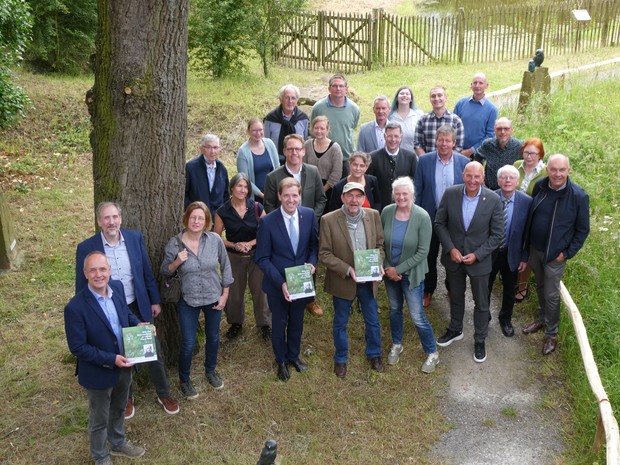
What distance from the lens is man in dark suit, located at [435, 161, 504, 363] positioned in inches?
250

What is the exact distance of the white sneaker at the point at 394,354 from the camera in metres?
6.56

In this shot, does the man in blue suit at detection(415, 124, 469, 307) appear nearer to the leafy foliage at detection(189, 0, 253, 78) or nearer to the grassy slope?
the grassy slope

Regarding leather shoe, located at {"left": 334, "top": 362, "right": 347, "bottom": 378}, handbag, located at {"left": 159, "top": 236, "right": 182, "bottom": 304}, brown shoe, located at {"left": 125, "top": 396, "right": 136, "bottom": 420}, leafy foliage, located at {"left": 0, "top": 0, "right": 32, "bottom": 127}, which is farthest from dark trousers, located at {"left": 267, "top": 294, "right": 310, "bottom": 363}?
leafy foliage, located at {"left": 0, "top": 0, "right": 32, "bottom": 127}

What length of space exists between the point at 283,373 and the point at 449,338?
5.99ft

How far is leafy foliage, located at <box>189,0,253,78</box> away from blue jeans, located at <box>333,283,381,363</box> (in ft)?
33.3

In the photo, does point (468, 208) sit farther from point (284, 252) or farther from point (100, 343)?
point (100, 343)

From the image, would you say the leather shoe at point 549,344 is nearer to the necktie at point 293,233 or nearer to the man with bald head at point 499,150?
the man with bald head at point 499,150

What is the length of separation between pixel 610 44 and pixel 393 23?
287 inches

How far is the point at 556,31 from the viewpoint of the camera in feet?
65.9

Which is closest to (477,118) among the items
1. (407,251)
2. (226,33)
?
(407,251)

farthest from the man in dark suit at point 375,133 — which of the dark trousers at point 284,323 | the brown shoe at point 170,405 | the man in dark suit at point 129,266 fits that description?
→ the brown shoe at point 170,405

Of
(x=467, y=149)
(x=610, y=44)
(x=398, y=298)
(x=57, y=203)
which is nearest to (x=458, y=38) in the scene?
(x=610, y=44)

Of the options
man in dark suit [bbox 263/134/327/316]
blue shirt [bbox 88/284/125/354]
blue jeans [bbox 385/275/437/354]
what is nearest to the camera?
blue shirt [bbox 88/284/125/354]

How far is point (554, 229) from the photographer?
6.38m
